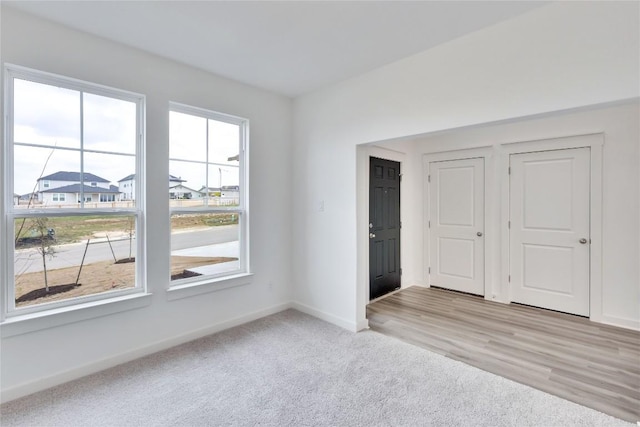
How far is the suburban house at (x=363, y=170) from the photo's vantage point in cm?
209

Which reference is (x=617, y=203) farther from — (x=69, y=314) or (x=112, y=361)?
(x=69, y=314)

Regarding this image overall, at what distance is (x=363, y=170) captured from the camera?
3.31 m

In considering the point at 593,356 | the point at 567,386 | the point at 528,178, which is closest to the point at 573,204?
the point at 528,178

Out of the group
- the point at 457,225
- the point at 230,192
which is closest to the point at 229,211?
the point at 230,192

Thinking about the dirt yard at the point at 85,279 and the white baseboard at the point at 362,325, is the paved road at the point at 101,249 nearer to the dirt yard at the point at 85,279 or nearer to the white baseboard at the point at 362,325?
the dirt yard at the point at 85,279

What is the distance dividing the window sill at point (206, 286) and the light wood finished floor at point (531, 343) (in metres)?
1.57

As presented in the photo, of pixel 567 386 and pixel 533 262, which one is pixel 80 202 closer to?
pixel 567 386

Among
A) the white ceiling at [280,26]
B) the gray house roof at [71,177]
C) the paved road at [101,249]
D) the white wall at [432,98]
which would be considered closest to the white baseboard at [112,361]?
the paved road at [101,249]

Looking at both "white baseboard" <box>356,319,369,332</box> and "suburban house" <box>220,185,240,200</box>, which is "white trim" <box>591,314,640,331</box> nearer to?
"white baseboard" <box>356,319,369,332</box>

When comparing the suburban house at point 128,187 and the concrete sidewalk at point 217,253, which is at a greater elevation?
the suburban house at point 128,187

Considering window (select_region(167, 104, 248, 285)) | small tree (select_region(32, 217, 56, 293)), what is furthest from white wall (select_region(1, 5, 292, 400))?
small tree (select_region(32, 217, 56, 293))

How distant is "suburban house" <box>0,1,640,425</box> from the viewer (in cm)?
209

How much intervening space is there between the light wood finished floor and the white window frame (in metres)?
1.66

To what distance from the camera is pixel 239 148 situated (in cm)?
347
